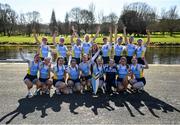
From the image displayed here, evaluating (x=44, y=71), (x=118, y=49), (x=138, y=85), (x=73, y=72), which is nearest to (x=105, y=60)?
(x=118, y=49)

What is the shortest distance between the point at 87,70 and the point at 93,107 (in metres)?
2.38

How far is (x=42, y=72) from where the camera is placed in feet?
31.3

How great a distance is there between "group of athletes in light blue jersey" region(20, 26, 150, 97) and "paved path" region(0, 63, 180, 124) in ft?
1.69

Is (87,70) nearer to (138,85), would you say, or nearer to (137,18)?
(138,85)

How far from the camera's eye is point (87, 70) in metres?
10.1

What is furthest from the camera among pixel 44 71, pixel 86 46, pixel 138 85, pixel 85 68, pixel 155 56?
pixel 155 56

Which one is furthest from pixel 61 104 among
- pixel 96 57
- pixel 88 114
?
pixel 96 57

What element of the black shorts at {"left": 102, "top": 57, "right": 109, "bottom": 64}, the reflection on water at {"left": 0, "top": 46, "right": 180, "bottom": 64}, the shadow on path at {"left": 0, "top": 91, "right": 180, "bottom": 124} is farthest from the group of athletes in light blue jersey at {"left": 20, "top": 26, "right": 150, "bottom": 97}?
the reflection on water at {"left": 0, "top": 46, "right": 180, "bottom": 64}

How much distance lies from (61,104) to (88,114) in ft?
3.95

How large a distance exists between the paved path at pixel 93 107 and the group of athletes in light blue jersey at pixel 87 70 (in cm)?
52

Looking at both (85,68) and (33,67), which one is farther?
(85,68)

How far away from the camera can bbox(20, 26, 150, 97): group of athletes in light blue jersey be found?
9.54 meters

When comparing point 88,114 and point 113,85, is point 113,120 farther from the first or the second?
point 113,85

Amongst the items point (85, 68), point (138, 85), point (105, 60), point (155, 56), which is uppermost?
point (105, 60)
